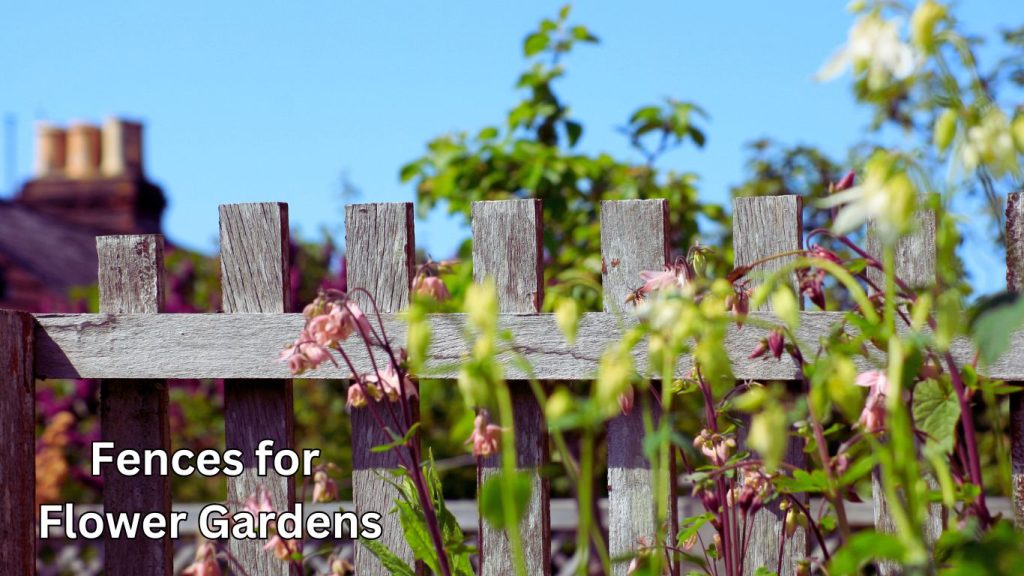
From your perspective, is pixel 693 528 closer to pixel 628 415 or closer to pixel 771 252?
pixel 628 415

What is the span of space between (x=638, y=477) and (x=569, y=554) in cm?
334

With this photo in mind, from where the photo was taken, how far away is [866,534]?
889 mm

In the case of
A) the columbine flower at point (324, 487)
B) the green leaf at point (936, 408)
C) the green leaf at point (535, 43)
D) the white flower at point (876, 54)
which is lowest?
the columbine flower at point (324, 487)

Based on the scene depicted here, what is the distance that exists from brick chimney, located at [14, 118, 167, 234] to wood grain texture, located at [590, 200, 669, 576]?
19.4 metres

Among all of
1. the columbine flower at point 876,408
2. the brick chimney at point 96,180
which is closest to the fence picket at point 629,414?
the columbine flower at point 876,408

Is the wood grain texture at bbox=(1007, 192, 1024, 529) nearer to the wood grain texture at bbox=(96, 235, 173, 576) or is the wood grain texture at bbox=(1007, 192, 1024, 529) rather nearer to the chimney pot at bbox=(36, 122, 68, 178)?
the wood grain texture at bbox=(96, 235, 173, 576)

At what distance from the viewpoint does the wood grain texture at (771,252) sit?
6.72 ft

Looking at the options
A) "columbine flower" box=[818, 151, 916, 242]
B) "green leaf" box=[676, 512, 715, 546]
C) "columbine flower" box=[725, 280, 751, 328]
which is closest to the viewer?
"columbine flower" box=[818, 151, 916, 242]

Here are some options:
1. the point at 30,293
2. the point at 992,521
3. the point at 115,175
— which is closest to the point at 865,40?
the point at 992,521

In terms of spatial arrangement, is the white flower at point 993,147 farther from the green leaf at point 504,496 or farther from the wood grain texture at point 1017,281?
the wood grain texture at point 1017,281

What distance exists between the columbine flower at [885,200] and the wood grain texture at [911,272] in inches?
46.0

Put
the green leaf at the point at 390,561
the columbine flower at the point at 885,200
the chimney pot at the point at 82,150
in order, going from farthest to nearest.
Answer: the chimney pot at the point at 82,150 → the green leaf at the point at 390,561 → the columbine flower at the point at 885,200

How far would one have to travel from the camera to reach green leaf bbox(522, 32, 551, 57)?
13.4ft

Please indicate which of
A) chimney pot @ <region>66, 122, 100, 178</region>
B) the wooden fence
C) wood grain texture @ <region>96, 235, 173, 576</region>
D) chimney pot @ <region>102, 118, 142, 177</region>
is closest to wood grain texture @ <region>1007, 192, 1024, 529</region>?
the wooden fence
